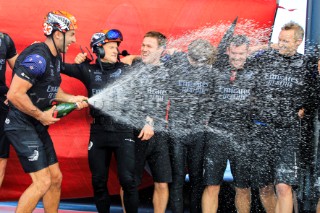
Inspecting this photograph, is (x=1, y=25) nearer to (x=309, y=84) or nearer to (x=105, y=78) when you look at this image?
(x=105, y=78)

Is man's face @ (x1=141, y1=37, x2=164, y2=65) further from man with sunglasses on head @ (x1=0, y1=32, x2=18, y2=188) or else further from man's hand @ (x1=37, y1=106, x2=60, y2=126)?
man with sunglasses on head @ (x1=0, y1=32, x2=18, y2=188)

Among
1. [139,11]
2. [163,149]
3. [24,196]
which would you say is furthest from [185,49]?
[24,196]

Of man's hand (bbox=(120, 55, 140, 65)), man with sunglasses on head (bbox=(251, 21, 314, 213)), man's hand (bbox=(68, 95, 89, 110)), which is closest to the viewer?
man's hand (bbox=(68, 95, 89, 110))

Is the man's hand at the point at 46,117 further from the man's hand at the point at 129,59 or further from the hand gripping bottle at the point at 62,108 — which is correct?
the man's hand at the point at 129,59

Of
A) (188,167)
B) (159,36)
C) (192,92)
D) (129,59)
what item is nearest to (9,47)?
(129,59)

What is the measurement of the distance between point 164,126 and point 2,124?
1516 mm

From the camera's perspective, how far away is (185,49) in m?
6.56

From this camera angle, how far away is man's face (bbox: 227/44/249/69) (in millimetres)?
6117

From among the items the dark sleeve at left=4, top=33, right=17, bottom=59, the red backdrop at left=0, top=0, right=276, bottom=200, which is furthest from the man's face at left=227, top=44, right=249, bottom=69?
the dark sleeve at left=4, top=33, right=17, bottom=59

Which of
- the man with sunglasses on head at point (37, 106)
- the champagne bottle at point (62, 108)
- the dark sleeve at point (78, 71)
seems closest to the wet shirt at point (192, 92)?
the dark sleeve at point (78, 71)

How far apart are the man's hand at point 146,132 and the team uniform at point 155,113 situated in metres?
0.05

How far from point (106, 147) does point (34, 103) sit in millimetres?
858

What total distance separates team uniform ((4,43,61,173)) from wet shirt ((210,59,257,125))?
152 cm

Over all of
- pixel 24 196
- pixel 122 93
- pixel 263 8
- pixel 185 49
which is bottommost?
→ pixel 24 196
